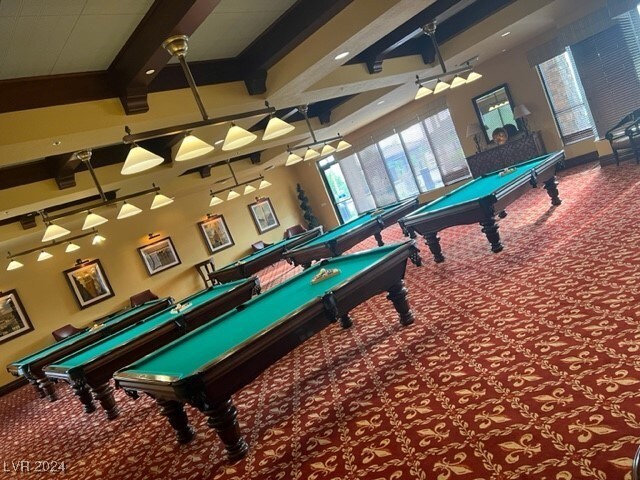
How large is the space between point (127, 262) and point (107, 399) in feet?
23.5

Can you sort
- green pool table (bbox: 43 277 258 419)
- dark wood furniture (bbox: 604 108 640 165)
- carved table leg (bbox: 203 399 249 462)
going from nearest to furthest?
carved table leg (bbox: 203 399 249 462) → green pool table (bbox: 43 277 258 419) → dark wood furniture (bbox: 604 108 640 165)

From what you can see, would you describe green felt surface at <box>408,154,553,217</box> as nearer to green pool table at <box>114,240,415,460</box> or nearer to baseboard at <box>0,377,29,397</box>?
green pool table at <box>114,240,415,460</box>

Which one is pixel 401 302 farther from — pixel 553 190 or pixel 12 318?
pixel 12 318

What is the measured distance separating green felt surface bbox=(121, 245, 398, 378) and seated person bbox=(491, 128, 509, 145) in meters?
6.95

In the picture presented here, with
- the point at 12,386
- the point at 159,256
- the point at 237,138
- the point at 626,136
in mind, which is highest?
the point at 237,138

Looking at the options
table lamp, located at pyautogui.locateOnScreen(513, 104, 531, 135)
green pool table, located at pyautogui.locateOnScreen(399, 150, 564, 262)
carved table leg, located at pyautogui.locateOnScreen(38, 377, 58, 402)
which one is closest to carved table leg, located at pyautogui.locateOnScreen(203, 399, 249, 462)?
green pool table, located at pyautogui.locateOnScreen(399, 150, 564, 262)

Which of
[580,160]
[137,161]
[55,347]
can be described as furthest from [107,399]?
[580,160]

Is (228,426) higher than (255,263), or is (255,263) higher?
(255,263)

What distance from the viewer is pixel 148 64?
11.8 feet

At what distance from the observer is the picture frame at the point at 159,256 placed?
11.5m

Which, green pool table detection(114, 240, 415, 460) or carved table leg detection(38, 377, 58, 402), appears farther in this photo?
carved table leg detection(38, 377, 58, 402)

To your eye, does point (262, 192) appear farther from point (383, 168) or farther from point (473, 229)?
point (473, 229)

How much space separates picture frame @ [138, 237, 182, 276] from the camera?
37.6ft

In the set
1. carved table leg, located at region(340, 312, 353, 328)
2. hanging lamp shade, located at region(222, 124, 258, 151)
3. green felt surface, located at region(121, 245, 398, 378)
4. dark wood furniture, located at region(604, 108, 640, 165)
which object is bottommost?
carved table leg, located at region(340, 312, 353, 328)
